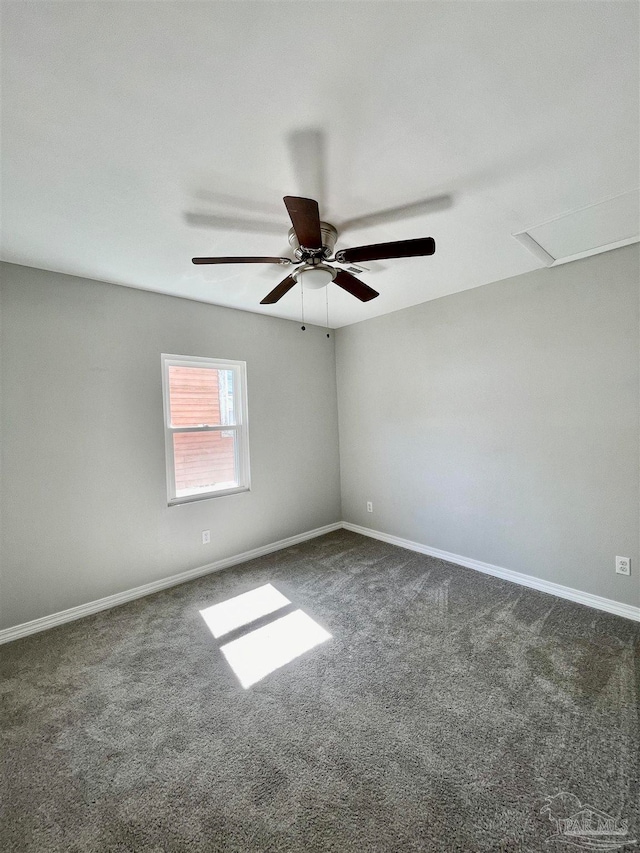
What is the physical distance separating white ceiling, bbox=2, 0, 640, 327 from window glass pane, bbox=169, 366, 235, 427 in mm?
1290

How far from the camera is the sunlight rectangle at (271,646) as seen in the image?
2010mm

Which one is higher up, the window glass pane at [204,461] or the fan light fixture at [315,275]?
the fan light fixture at [315,275]

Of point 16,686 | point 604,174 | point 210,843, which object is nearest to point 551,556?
point 604,174

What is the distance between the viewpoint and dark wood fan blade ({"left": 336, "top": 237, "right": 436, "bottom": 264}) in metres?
1.60

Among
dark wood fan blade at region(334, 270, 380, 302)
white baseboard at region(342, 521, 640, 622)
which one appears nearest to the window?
dark wood fan blade at region(334, 270, 380, 302)

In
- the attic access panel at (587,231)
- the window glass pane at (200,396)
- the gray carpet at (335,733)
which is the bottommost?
the gray carpet at (335,733)

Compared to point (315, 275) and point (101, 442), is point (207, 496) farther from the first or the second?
point (315, 275)

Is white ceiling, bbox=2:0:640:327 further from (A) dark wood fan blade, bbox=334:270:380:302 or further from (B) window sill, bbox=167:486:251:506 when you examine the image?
(B) window sill, bbox=167:486:251:506

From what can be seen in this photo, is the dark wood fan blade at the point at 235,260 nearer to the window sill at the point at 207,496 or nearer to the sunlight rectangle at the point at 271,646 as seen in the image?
the window sill at the point at 207,496

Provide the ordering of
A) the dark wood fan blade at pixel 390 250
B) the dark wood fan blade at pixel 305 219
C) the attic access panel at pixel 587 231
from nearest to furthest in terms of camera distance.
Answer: the dark wood fan blade at pixel 305 219
the dark wood fan blade at pixel 390 250
the attic access panel at pixel 587 231

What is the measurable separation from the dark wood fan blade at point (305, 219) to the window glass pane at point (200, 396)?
6.45 feet

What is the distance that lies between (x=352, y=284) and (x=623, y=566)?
8.60ft

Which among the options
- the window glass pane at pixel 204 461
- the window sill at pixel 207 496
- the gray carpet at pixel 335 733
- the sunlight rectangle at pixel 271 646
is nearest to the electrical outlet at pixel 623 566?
the gray carpet at pixel 335 733

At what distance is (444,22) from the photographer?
1.03m
